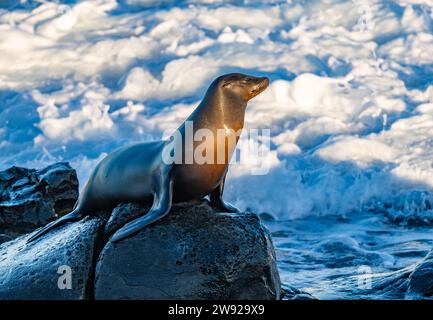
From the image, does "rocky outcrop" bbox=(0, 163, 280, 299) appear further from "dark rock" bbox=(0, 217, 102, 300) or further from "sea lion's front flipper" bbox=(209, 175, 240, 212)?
"sea lion's front flipper" bbox=(209, 175, 240, 212)

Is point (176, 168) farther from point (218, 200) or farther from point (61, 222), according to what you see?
point (61, 222)

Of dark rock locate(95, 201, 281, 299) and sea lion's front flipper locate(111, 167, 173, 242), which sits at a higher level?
sea lion's front flipper locate(111, 167, 173, 242)

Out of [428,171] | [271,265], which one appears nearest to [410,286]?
[271,265]

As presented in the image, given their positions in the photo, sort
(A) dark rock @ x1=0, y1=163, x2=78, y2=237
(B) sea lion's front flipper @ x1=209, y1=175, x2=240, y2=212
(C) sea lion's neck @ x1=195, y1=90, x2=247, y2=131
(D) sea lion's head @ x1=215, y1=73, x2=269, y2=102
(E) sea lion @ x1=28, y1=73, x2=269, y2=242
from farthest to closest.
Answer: (A) dark rock @ x1=0, y1=163, x2=78, y2=237 < (B) sea lion's front flipper @ x1=209, y1=175, x2=240, y2=212 < (D) sea lion's head @ x1=215, y1=73, x2=269, y2=102 < (C) sea lion's neck @ x1=195, y1=90, x2=247, y2=131 < (E) sea lion @ x1=28, y1=73, x2=269, y2=242

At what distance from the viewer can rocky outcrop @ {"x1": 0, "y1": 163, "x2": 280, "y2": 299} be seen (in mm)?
5031

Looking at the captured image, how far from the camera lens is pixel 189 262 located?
16.7 ft

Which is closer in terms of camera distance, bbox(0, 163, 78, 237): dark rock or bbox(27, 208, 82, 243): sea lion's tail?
bbox(27, 208, 82, 243): sea lion's tail

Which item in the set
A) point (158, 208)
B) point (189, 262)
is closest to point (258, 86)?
point (158, 208)

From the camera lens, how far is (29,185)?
9531 mm

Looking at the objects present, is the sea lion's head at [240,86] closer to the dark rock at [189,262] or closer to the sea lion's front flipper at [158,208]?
the sea lion's front flipper at [158,208]

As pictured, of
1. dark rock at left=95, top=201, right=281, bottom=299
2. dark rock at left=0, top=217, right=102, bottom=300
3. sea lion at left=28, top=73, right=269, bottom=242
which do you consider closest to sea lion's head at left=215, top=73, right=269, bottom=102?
sea lion at left=28, top=73, right=269, bottom=242

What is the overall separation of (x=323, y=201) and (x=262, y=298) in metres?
10.1

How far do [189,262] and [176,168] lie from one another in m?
0.74

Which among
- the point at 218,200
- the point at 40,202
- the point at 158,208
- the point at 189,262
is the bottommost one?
the point at 40,202
